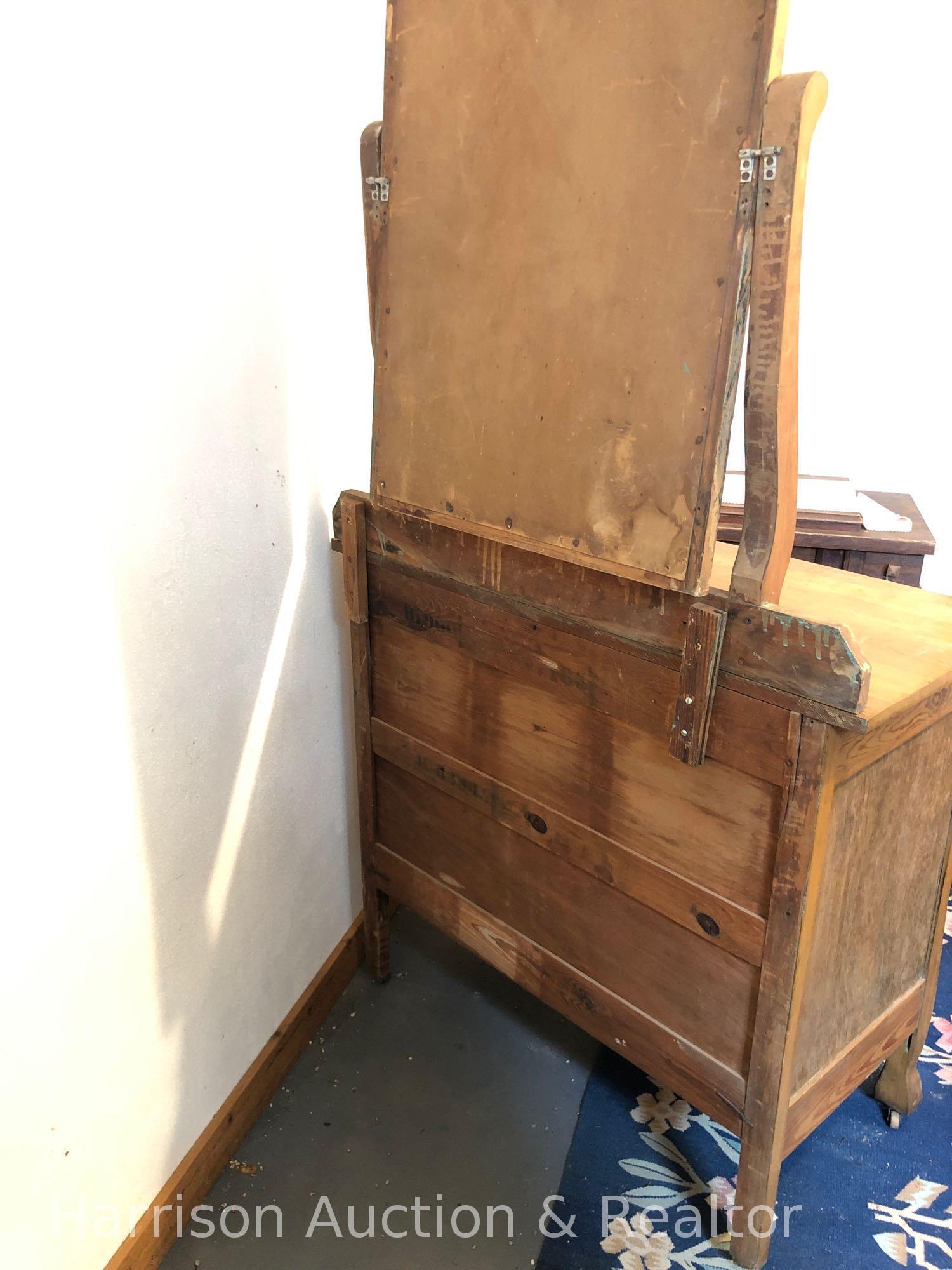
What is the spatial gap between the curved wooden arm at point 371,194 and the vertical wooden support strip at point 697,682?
70 cm

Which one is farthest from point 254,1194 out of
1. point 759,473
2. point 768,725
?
point 759,473

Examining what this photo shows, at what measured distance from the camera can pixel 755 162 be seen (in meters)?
0.87

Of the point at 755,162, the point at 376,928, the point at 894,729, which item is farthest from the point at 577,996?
the point at 755,162

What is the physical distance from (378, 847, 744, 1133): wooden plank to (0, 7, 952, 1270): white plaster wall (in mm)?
228

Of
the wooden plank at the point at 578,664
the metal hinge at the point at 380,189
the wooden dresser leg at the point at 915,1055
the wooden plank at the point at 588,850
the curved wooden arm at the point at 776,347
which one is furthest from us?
the wooden dresser leg at the point at 915,1055

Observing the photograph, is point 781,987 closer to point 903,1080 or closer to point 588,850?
point 588,850

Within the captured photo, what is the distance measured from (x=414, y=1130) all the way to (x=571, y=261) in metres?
1.36

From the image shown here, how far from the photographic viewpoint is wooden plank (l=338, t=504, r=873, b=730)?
94cm

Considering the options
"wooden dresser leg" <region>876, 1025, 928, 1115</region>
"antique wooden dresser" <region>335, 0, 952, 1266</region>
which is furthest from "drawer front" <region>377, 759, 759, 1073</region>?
"wooden dresser leg" <region>876, 1025, 928, 1115</region>

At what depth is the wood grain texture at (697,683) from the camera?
1021mm

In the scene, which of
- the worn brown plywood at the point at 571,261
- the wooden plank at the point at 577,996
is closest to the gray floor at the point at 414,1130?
the wooden plank at the point at 577,996

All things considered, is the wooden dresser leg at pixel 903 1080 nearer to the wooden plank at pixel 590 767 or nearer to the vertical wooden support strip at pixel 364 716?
the wooden plank at pixel 590 767

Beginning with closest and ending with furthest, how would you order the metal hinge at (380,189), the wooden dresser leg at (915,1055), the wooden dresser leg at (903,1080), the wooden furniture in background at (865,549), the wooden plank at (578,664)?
the wooden plank at (578,664) < the metal hinge at (380,189) < the wooden dresser leg at (915,1055) < the wooden dresser leg at (903,1080) < the wooden furniture in background at (865,549)

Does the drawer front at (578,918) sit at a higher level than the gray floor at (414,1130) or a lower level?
higher
